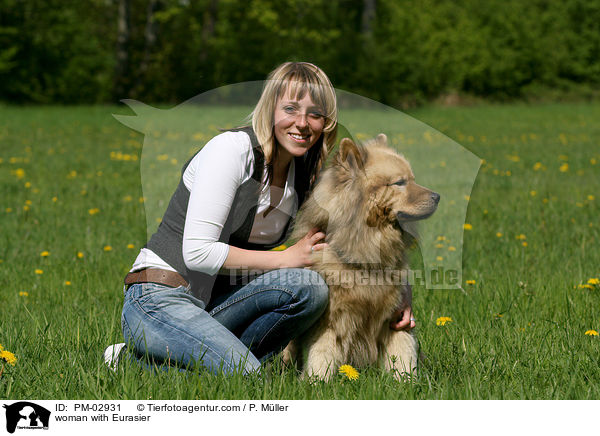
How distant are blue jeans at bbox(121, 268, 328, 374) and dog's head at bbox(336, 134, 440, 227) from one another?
17.1 inches

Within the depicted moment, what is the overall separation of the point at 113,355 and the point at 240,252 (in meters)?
0.77

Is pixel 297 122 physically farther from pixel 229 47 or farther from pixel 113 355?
pixel 229 47

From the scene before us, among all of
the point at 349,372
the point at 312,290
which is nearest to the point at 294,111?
the point at 312,290

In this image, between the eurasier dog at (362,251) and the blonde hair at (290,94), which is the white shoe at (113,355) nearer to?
the eurasier dog at (362,251)

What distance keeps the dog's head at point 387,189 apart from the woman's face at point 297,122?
190 mm

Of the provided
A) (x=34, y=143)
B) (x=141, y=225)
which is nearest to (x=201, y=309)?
(x=141, y=225)

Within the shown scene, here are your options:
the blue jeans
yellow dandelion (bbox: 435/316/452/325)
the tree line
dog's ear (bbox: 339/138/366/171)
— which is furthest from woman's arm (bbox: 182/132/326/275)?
the tree line

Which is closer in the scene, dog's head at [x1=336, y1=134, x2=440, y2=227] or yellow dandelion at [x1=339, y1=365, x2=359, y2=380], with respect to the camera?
yellow dandelion at [x1=339, y1=365, x2=359, y2=380]

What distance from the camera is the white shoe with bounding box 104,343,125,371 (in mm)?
2760

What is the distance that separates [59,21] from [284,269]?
31791 mm

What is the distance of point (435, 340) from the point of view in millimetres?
3258

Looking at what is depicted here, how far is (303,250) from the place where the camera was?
2867mm
